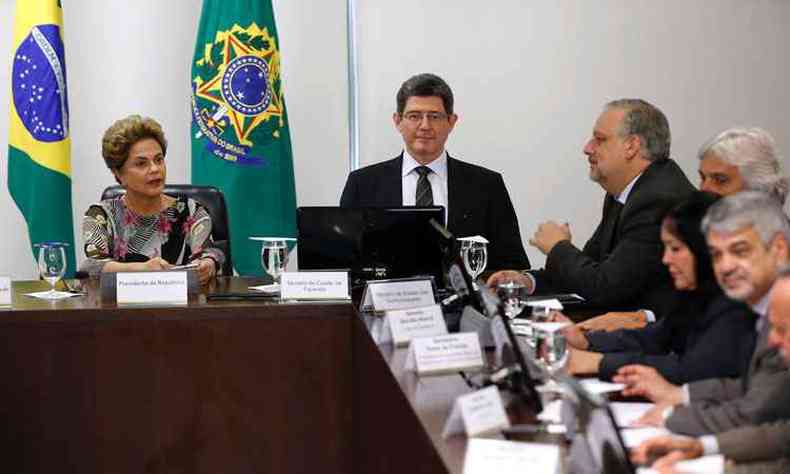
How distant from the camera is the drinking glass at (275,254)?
329 cm

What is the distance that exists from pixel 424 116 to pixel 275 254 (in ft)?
3.41

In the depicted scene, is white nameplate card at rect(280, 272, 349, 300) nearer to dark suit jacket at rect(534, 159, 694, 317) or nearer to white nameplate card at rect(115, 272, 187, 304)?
white nameplate card at rect(115, 272, 187, 304)

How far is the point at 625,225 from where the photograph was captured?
9.94 feet

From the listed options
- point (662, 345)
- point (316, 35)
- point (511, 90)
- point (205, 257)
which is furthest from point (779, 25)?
point (662, 345)

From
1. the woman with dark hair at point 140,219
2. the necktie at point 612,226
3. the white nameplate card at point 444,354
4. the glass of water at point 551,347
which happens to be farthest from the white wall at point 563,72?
the glass of water at point 551,347

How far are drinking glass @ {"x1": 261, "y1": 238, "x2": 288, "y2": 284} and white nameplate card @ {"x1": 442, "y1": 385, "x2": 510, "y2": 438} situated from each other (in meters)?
1.66

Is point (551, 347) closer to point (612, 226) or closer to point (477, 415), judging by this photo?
point (477, 415)

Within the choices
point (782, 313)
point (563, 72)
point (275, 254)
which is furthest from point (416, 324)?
point (563, 72)

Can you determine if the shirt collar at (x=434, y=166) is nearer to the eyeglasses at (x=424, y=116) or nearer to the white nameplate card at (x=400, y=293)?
the eyeglasses at (x=424, y=116)

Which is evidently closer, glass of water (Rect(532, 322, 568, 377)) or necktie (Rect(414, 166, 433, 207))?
glass of water (Rect(532, 322, 568, 377))

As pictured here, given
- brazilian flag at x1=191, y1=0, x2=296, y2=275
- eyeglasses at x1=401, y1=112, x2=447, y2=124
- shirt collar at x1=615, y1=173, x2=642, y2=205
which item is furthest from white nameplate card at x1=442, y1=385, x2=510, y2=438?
brazilian flag at x1=191, y1=0, x2=296, y2=275

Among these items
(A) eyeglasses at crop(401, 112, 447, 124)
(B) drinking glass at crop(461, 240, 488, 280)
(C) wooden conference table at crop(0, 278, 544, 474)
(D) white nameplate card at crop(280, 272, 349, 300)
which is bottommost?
(C) wooden conference table at crop(0, 278, 544, 474)

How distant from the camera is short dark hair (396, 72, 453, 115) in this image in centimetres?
410

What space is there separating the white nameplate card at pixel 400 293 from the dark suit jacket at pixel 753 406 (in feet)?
4.14
